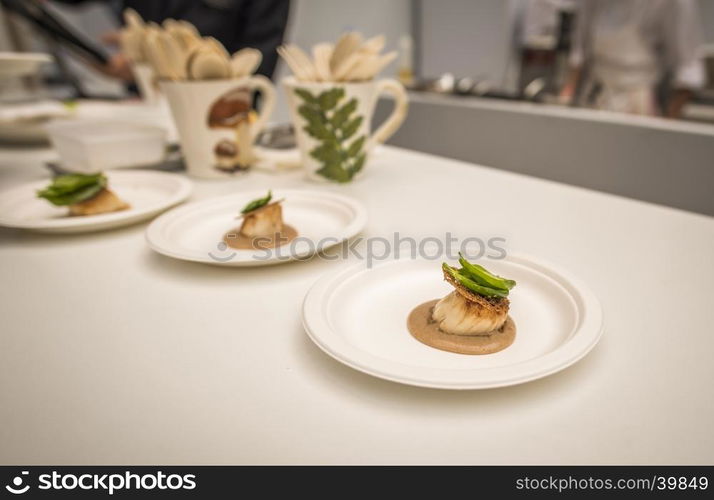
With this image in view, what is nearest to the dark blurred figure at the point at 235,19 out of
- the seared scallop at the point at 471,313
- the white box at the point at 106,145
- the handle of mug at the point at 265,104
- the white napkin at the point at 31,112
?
the white napkin at the point at 31,112

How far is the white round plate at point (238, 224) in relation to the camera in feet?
2.09

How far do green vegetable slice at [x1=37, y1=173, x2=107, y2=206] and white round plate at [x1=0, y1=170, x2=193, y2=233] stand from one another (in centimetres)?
3

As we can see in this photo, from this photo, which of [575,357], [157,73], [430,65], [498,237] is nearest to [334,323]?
[575,357]

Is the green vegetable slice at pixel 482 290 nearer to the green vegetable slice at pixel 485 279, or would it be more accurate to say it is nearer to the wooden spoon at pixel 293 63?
the green vegetable slice at pixel 485 279

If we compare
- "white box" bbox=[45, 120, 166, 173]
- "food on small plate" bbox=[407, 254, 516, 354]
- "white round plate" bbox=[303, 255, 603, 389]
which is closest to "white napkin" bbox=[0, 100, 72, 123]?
"white box" bbox=[45, 120, 166, 173]

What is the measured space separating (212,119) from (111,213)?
276mm

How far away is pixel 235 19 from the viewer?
241 centimetres

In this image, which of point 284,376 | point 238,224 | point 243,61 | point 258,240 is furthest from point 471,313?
point 243,61

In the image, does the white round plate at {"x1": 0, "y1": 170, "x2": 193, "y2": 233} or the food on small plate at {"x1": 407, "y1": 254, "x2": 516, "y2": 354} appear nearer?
the food on small plate at {"x1": 407, "y1": 254, "x2": 516, "y2": 354}

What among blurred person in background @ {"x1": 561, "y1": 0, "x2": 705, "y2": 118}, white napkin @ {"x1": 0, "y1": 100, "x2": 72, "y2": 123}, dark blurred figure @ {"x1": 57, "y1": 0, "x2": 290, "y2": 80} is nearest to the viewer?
white napkin @ {"x1": 0, "y1": 100, "x2": 72, "y2": 123}

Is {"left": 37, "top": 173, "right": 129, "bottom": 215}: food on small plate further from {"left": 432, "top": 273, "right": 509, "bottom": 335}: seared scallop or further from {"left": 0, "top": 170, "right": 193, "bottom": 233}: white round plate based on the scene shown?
{"left": 432, "top": 273, "right": 509, "bottom": 335}: seared scallop

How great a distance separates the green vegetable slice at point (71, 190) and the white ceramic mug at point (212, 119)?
231 millimetres

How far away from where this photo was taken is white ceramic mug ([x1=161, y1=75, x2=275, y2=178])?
0.94 meters
